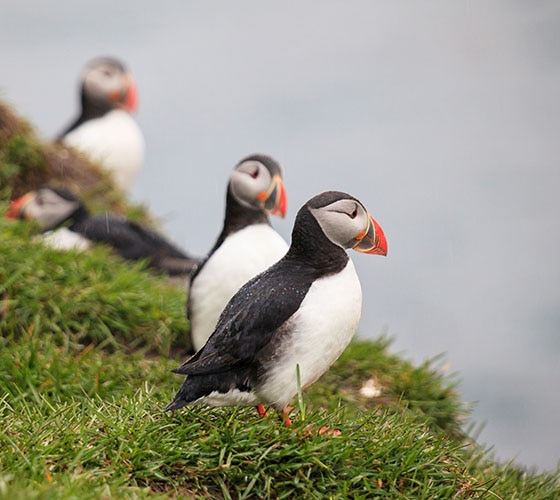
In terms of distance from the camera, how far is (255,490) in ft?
12.3

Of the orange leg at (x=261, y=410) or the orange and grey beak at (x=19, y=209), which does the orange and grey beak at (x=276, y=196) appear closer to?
the orange leg at (x=261, y=410)

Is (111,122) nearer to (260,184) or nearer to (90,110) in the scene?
(90,110)

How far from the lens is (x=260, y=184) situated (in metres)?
5.52

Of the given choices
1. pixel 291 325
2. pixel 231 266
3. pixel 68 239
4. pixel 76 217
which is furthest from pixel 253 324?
pixel 76 217

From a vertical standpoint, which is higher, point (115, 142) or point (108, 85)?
point (108, 85)

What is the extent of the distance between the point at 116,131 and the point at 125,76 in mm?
926

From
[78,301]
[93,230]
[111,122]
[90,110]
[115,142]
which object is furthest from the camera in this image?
[90,110]

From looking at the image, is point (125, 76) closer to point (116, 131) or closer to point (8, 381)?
point (116, 131)

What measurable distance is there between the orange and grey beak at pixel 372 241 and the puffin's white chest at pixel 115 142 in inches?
304

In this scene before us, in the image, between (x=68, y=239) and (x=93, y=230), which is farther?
(x=93, y=230)

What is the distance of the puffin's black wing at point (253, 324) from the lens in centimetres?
391

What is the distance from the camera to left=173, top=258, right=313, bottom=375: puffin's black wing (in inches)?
154

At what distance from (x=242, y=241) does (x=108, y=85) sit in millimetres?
7365

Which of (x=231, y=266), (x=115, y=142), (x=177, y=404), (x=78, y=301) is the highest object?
(x=231, y=266)
